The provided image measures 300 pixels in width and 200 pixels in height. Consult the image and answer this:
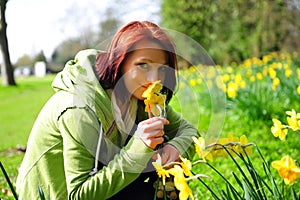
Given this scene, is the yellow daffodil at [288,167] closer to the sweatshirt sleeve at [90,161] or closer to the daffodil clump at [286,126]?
the daffodil clump at [286,126]

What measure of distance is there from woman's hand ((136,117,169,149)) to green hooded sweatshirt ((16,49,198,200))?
2 centimetres

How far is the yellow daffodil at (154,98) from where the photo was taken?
1229 millimetres

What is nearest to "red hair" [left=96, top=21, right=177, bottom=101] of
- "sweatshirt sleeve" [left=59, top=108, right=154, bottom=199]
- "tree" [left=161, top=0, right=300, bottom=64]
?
"sweatshirt sleeve" [left=59, top=108, right=154, bottom=199]

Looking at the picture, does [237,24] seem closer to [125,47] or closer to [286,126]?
[125,47]

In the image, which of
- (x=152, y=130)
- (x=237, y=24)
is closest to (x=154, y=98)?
(x=152, y=130)

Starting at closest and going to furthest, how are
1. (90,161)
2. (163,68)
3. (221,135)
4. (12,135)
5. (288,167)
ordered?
(288,167), (90,161), (163,68), (221,135), (12,135)

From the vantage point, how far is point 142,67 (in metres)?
1.38

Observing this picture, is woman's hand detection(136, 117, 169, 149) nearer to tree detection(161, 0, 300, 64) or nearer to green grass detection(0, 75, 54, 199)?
green grass detection(0, 75, 54, 199)

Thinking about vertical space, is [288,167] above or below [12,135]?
above

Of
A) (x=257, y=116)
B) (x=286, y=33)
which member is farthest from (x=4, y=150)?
(x=286, y=33)

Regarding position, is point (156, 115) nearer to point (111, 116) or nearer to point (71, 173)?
point (111, 116)

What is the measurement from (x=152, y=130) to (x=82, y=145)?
0.72 ft

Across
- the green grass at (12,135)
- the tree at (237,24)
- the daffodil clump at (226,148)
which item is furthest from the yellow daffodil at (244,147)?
the tree at (237,24)

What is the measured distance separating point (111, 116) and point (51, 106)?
222mm
